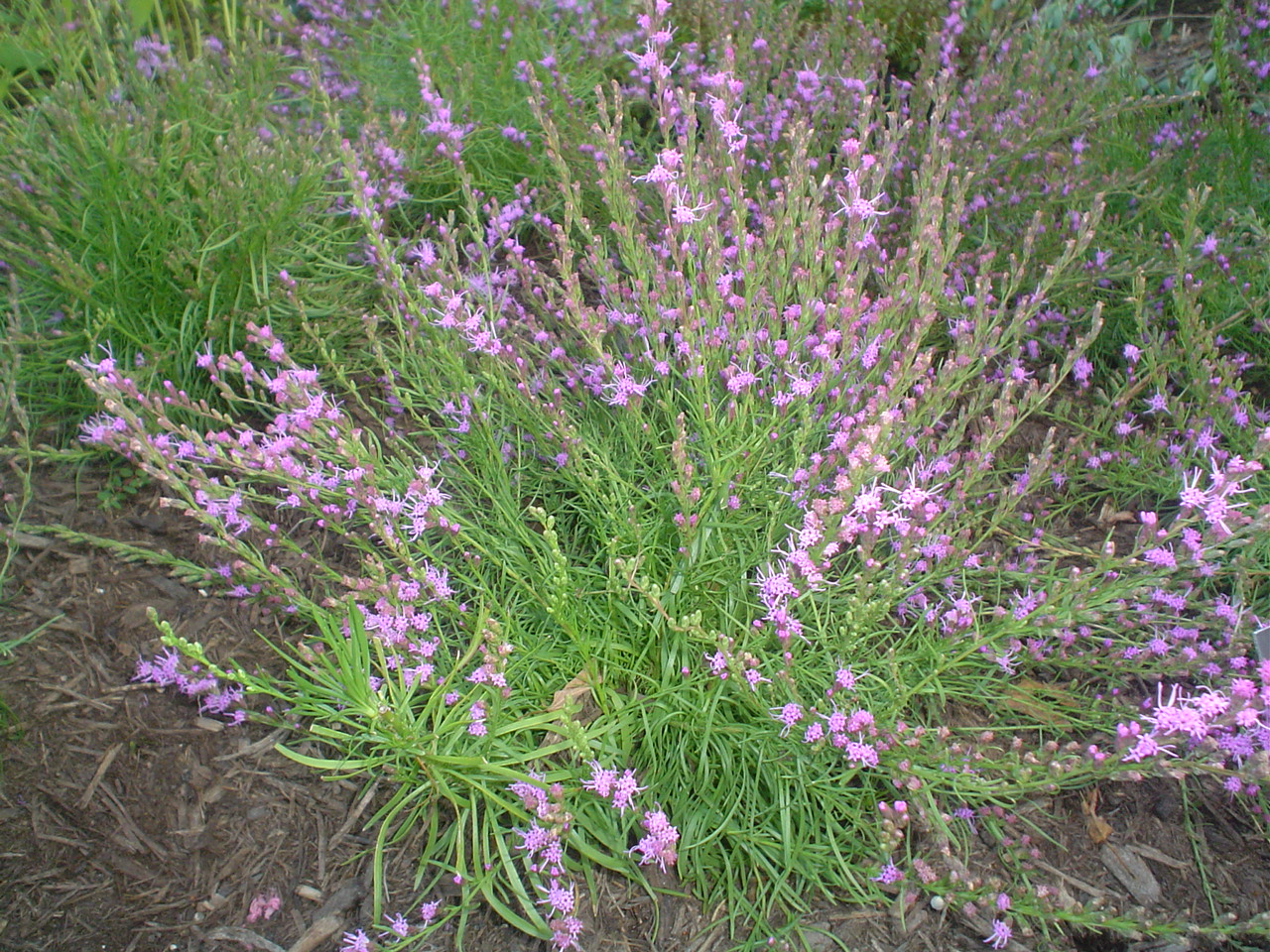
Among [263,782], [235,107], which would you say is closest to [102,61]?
[235,107]

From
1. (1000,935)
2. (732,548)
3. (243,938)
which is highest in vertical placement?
(732,548)

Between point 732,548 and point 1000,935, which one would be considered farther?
point 732,548

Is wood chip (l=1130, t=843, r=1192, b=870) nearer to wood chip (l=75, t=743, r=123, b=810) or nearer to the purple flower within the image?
the purple flower

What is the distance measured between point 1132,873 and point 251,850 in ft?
7.19

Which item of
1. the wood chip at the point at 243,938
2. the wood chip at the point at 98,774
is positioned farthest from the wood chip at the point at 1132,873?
the wood chip at the point at 98,774

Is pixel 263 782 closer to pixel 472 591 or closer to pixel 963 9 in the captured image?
pixel 472 591

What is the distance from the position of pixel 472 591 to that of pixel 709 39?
8.83ft

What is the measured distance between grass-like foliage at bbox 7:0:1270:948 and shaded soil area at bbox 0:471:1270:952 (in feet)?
0.24

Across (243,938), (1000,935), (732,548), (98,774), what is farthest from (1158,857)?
(98,774)

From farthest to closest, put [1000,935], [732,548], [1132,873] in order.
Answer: [732,548] → [1132,873] → [1000,935]

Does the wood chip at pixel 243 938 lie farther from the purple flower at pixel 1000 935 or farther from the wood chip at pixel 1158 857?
the wood chip at pixel 1158 857

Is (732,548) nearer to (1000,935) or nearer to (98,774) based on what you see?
(1000,935)

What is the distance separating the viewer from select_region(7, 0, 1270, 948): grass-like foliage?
1917 mm

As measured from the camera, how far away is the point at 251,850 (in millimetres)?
2143
